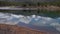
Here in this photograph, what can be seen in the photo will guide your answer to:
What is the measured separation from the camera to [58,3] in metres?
12.7

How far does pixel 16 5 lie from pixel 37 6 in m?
1.49

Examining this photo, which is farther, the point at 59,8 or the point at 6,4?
the point at 6,4

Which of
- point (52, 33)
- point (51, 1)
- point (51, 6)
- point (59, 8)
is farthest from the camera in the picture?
point (51, 1)

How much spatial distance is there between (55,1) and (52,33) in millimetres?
8232

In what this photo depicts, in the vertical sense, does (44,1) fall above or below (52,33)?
below

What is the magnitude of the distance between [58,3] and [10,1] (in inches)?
144

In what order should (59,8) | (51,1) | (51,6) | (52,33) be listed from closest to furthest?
(52,33)
(59,8)
(51,6)
(51,1)

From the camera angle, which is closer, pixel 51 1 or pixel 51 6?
pixel 51 6

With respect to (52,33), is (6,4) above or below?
below

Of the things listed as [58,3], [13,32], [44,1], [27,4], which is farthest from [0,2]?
[13,32]

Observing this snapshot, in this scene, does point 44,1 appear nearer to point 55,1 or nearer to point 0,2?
point 55,1

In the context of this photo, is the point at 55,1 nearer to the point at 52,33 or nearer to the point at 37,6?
the point at 37,6

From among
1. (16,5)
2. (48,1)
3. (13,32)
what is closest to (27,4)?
(16,5)

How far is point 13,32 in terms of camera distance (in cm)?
513
